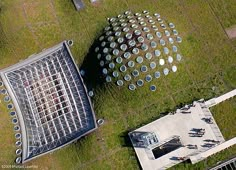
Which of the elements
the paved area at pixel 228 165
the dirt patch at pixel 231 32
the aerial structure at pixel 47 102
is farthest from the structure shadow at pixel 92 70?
the dirt patch at pixel 231 32

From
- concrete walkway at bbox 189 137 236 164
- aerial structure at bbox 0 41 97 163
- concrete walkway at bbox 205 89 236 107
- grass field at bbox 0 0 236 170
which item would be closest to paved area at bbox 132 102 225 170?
concrete walkway at bbox 189 137 236 164

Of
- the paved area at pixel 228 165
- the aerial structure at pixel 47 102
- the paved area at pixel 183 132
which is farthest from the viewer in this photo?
the aerial structure at pixel 47 102

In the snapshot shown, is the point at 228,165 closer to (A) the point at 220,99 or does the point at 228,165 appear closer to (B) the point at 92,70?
(A) the point at 220,99

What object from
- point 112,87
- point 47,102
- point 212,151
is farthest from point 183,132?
point 47,102

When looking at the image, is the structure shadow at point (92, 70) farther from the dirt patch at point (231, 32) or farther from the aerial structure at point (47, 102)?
the dirt patch at point (231, 32)

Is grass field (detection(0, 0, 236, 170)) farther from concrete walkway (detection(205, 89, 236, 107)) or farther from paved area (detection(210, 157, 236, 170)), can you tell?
paved area (detection(210, 157, 236, 170))

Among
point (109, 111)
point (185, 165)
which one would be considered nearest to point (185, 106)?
point (185, 165)

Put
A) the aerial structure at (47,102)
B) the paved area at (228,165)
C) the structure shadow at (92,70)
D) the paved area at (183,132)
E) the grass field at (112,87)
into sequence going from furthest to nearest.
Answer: the structure shadow at (92,70) < the aerial structure at (47,102) < the grass field at (112,87) < the paved area at (183,132) < the paved area at (228,165)
